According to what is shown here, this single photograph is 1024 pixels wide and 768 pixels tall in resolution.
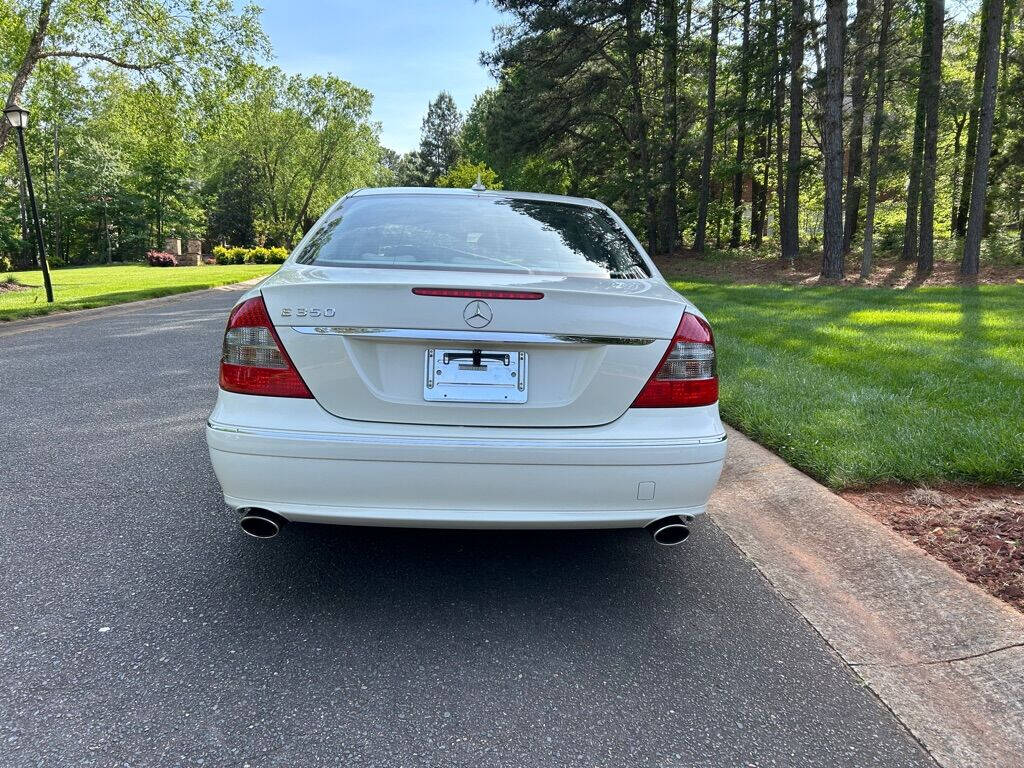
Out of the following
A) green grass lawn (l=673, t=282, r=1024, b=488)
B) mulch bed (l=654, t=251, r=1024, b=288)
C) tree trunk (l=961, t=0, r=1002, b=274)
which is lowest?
green grass lawn (l=673, t=282, r=1024, b=488)

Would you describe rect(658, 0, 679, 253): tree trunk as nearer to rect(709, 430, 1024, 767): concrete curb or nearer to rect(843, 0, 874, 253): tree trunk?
rect(843, 0, 874, 253): tree trunk

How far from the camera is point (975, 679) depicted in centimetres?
209

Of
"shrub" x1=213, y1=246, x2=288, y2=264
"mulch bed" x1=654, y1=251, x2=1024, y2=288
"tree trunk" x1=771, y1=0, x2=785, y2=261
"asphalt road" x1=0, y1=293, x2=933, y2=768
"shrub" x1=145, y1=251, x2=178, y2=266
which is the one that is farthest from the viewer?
"shrub" x1=213, y1=246, x2=288, y2=264

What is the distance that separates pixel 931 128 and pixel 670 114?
9.06 meters

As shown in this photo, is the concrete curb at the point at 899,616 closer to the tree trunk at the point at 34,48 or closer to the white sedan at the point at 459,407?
the white sedan at the point at 459,407

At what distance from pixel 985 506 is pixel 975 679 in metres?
1.45

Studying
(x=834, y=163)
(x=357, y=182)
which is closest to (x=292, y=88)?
(x=357, y=182)

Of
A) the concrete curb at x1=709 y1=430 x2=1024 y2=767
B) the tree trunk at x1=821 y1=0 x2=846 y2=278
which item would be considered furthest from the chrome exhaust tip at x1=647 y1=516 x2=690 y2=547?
the tree trunk at x1=821 y1=0 x2=846 y2=278

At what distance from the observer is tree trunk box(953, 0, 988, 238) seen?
20047mm

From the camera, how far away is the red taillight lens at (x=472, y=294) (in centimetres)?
226

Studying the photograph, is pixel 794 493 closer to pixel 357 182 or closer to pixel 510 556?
pixel 510 556

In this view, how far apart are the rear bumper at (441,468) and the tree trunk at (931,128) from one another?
20.3 metres

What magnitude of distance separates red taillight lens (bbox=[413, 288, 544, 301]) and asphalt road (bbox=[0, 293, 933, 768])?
45.5 inches

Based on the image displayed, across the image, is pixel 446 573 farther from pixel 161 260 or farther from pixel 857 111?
pixel 161 260
